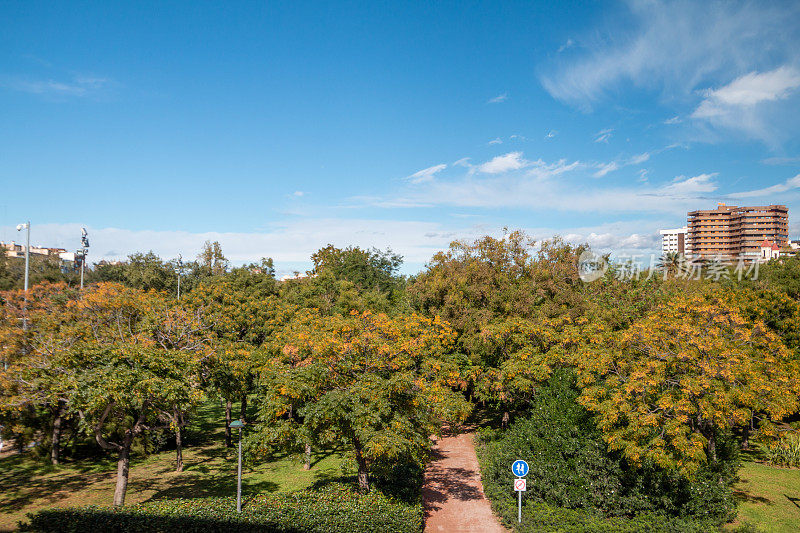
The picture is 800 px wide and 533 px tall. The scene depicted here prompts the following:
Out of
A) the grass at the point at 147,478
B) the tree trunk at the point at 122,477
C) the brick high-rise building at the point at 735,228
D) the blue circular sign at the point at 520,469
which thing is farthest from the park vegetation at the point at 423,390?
the brick high-rise building at the point at 735,228

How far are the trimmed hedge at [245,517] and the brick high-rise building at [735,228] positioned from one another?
382 feet

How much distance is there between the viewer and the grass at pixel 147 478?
1492 cm

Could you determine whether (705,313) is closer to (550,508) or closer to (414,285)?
(550,508)

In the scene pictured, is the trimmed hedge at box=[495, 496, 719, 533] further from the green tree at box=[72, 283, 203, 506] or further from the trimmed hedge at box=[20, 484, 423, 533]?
the green tree at box=[72, 283, 203, 506]

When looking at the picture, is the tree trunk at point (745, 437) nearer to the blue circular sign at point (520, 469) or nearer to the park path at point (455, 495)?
the park path at point (455, 495)

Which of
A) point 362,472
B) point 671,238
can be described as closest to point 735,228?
Result: point 671,238

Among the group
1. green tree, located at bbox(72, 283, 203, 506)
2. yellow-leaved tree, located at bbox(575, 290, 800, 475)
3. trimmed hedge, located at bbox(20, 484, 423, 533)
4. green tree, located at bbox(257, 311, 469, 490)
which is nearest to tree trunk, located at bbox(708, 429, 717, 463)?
yellow-leaved tree, located at bbox(575, 290, 800, 475)

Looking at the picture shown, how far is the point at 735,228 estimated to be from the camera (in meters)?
114

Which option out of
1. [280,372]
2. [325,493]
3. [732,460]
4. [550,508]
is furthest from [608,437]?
[280,372]

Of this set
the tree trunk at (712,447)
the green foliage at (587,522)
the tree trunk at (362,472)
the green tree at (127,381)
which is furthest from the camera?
the tree trunk at (712,447)

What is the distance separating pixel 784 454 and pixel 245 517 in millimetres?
21307

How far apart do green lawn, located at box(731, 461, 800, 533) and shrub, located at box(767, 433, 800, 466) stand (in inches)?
17.1

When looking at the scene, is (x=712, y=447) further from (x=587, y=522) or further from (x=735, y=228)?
(x=735, y=228)

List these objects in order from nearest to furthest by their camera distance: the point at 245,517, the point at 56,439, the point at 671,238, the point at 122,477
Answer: the point at 245,517, the point at 122,477, the point at 56,439, the point at 671,238
